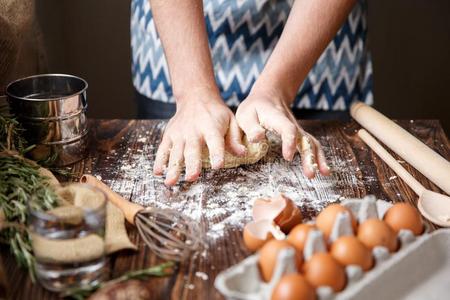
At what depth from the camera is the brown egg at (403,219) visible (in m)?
0.88

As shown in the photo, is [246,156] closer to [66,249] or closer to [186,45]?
[186,45]

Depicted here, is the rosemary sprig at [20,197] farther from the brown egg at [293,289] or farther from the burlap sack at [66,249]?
the brown egg at [293,289]

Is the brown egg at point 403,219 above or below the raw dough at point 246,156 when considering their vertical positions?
above

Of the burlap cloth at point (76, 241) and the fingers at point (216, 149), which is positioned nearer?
the burlap cloth at point (76, 241)

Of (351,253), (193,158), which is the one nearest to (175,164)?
(193,158)

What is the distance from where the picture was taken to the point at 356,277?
2.52 ft

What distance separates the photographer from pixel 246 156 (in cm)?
121

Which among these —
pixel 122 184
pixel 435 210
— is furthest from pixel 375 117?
pixel 122 184

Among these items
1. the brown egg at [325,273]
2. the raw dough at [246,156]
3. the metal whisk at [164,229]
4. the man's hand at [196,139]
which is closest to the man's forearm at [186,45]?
the man's hand at [196,139]

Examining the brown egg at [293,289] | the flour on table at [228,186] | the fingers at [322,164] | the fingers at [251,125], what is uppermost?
the brown egg at [293,289]

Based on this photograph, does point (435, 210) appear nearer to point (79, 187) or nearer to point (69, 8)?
point (79, 187)

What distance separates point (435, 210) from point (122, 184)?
552 mm

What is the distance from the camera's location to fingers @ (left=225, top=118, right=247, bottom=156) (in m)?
1.18

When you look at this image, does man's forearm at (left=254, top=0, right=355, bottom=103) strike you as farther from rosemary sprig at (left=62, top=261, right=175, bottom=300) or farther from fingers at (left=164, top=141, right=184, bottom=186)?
rosemary sprig at (left=62, top=261, right=175, bottom=300)
